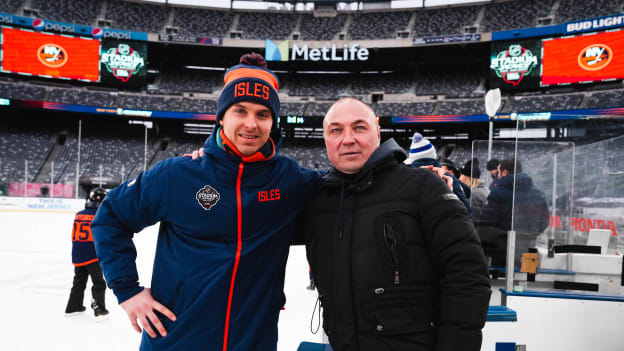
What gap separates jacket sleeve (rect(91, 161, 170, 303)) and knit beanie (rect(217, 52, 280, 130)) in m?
0.36

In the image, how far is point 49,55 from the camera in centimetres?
2450

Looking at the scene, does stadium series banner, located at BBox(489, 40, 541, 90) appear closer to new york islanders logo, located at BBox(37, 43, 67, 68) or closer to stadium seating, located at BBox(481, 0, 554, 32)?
stadium seating, located at BBox(481, 0, 554, 32)

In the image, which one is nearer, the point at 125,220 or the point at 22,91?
the point at 125,220

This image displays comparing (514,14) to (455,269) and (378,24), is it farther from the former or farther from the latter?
(455,269)

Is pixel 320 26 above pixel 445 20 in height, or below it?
above

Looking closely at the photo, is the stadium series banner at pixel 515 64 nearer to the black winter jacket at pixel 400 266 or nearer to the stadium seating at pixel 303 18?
the stadium seating at pixel 303 18

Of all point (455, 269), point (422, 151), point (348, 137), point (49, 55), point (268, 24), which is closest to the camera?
point (455, 269)

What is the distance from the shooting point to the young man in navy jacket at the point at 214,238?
137 centimetres

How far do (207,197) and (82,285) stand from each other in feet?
12.1

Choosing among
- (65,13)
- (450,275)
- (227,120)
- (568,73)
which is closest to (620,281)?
(450,275)

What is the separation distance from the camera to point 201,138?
27328mm

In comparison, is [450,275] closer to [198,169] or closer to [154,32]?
[198,169]

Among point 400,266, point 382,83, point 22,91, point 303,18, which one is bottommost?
point 400,266

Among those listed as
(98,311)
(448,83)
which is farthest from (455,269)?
(448,83)
